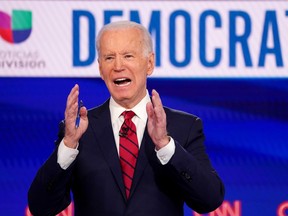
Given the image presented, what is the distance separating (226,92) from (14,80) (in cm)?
110

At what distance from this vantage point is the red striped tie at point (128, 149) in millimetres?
2104

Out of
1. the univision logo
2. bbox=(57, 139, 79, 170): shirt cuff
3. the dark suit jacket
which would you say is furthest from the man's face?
the univision logo

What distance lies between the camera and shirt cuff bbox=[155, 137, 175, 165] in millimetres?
1962

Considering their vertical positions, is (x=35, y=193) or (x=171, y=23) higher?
(x=171, y=23)

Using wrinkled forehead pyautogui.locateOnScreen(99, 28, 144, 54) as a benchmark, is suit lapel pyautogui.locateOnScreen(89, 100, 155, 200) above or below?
below

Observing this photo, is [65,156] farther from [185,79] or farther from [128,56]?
[185,79]

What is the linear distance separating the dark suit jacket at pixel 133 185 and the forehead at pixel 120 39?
28 centimetres

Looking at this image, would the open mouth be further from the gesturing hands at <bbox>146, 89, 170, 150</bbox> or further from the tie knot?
the gesturing hands at <bbox>146, 89, 170, 150</bbox>

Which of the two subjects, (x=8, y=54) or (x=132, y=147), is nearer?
(x=132, y=147)

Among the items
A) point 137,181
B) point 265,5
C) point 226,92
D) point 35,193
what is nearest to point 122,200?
point 137,181

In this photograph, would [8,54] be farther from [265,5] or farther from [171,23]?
[265,5]

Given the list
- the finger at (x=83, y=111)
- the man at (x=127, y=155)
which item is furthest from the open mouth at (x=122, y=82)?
the finger at (x=83, y=111)

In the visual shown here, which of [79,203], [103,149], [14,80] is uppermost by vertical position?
[14,80]

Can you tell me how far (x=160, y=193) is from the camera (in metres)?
2.07
